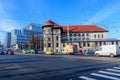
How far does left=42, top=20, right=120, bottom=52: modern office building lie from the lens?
94881 millimetres

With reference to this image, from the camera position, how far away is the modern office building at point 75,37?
9488 centimetres

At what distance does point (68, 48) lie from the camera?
60.5 meters

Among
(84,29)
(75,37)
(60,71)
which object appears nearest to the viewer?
(60,71)

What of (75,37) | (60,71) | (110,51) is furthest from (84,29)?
(60,71)

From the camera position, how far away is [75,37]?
10825 cm

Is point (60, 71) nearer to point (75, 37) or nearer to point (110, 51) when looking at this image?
point (110, 51)

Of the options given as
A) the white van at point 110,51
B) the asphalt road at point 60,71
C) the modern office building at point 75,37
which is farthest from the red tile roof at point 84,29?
the asphalt road at point 60,71

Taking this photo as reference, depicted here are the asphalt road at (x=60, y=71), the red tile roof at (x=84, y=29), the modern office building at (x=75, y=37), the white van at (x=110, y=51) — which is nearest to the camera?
the asphalt road at (x=60, y=71)

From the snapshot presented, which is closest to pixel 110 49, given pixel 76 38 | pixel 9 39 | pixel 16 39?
pixel 76 38

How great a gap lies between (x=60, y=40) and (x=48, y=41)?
258 inches

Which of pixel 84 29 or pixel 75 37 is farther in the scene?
pixel 84 29

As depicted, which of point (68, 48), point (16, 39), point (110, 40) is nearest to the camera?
point (68, 48)

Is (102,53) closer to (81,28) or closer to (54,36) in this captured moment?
(54,36)

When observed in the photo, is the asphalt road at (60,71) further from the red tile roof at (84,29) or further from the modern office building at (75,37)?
the red tile roof at (84,29)
